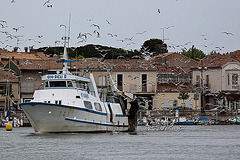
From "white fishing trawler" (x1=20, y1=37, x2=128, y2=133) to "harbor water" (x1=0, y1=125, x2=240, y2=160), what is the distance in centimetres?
86

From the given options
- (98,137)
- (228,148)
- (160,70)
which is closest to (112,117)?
(98,137)

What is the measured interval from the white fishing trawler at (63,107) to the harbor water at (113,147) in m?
0.86

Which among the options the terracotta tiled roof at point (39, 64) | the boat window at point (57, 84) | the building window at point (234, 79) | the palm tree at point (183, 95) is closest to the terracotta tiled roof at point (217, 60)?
the building window at point (234, 79)

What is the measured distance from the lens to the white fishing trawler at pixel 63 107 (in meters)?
Answer: 50.6

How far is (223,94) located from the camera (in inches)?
3452

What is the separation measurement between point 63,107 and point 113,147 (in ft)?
29.6

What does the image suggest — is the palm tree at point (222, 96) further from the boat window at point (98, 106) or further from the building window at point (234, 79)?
the boat window at point (98, 106)

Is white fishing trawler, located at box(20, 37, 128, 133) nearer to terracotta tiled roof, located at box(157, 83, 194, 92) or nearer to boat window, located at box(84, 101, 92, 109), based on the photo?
boat window, located at box(84, 101, 92, 109)

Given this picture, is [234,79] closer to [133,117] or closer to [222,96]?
[222,96]

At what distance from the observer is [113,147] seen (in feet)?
140

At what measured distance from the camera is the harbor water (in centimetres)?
3788

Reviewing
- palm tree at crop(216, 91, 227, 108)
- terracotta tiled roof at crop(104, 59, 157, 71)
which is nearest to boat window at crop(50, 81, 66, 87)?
terracotta tiled roof at crop(104, 59, 157, 71)

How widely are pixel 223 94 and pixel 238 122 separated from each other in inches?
188

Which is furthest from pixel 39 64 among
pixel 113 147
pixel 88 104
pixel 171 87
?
pixel 113 147
